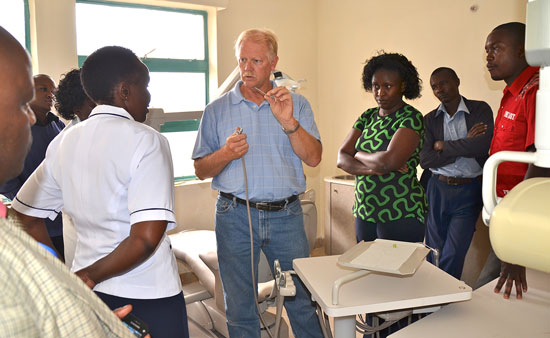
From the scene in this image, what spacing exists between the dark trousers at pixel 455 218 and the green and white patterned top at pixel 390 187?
27.7 inches

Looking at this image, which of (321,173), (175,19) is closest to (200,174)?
(175,19)

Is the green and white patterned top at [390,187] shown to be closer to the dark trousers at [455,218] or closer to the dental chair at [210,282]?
the dental chair at [210,282]

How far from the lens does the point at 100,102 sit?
1.37 metres

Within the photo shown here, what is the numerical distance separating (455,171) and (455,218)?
280mm

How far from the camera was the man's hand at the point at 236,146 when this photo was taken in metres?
1.84

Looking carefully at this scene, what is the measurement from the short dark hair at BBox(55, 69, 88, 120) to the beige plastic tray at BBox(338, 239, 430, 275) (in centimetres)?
118

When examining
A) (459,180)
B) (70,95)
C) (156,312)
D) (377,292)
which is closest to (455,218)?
(459,180)

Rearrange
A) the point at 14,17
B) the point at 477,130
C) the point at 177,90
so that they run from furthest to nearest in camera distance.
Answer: the point at 177,90 → the point at 14,17 → the point at 477,130

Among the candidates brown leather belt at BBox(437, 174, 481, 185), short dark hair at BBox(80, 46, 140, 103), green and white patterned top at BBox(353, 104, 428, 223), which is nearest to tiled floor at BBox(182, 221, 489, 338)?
brown leather belt at BBox(437, 174, 481, 185)

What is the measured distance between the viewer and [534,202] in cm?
61

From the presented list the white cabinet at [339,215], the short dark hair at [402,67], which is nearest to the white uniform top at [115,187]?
the short dark hair at [402,67]

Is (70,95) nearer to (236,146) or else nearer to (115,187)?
(236,146)

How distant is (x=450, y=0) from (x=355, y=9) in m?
0.96

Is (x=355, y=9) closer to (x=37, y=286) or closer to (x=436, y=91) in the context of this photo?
(x=436, y=91)
